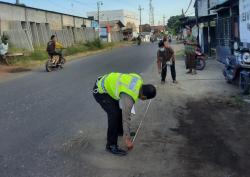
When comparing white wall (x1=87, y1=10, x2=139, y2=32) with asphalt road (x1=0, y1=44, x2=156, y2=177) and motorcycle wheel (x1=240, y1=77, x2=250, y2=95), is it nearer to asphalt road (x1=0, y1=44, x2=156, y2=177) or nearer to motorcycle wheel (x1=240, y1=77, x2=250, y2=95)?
asphalt road (x1=0, y1=44, x2=156, y2=177)

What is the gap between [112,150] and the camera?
606 centimetres

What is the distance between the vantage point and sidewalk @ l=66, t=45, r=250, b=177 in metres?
5.32

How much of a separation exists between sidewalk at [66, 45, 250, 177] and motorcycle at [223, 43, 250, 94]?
2.11 ft

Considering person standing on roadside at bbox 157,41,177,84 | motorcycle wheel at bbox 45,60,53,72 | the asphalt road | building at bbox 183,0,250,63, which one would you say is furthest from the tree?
the asphalt road

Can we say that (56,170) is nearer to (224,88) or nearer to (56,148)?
(56,148)

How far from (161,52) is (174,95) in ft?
9.27

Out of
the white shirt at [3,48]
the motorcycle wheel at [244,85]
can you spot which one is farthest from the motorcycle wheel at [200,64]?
the white shirt at [3,48]

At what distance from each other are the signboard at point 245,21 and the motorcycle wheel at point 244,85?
5.96ft

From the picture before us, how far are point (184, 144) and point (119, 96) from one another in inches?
57.9

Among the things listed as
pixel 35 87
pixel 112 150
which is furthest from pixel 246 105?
pixel 35 87

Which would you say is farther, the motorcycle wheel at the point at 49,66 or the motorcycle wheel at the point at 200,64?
the motorcycle wheel at the point at 49,66

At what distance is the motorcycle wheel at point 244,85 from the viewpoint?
1057 centimetres

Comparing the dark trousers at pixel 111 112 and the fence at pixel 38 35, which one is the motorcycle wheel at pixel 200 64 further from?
the fence at pixel 38 35

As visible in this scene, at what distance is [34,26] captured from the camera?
3550cm
